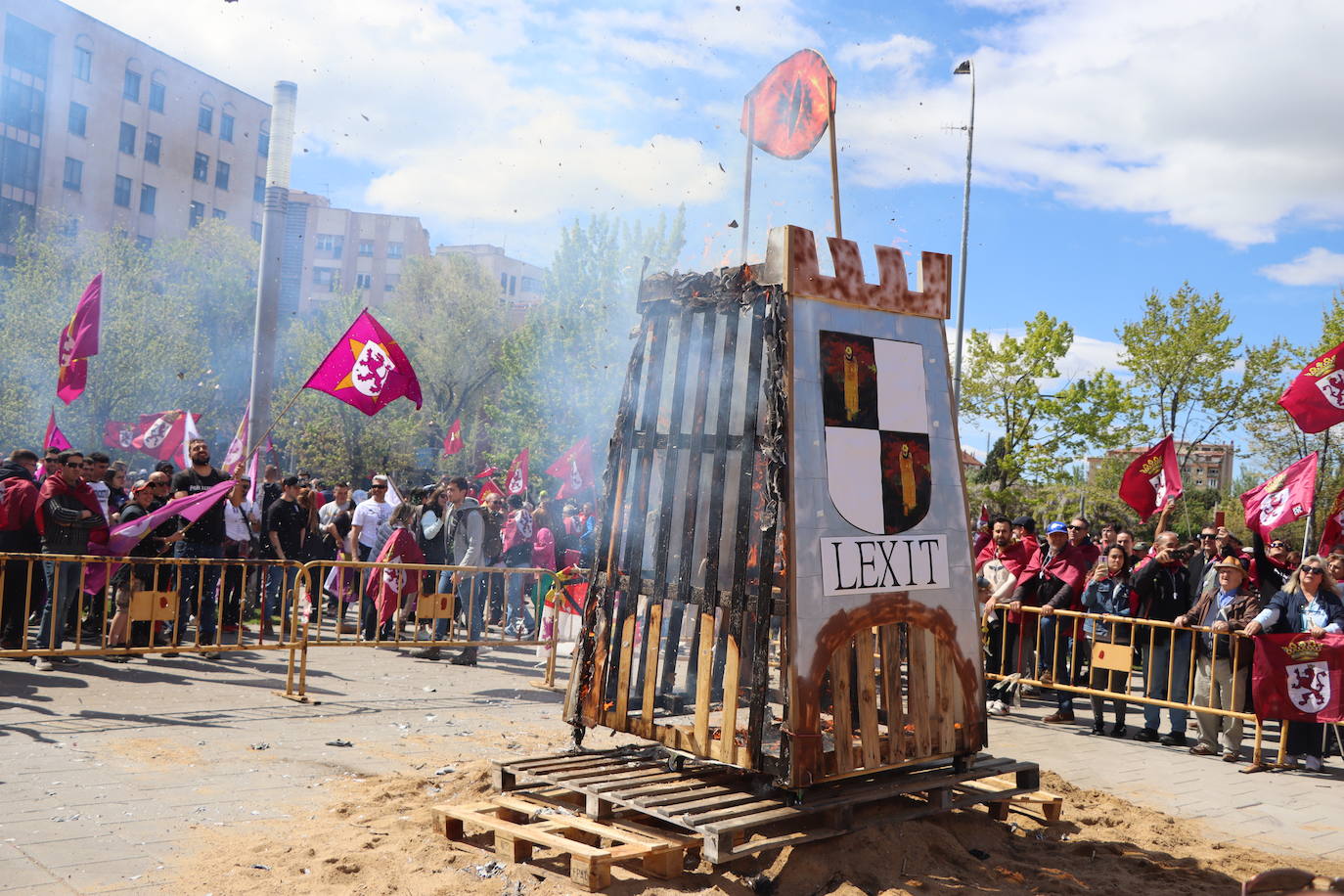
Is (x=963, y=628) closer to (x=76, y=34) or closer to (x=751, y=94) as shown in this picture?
(x=751, y=94)

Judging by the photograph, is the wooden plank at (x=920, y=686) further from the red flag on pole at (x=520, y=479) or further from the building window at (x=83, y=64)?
the building window at (x=83, y=64)

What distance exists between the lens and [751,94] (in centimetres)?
659

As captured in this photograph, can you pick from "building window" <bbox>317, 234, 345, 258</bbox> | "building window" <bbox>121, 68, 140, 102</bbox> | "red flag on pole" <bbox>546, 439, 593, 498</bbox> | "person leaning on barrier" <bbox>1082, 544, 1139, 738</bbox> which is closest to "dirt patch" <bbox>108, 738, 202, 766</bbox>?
"person leaning on barrier" <bbox>1082, 544, 1139, 738</bbox>

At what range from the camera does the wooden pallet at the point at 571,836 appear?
452 cm

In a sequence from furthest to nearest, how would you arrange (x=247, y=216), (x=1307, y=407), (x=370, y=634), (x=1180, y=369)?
1. (x=247, y=216)
2. (x=1180, y=369)
3. (x=370, y=634)
4. (x=1307, y=407)

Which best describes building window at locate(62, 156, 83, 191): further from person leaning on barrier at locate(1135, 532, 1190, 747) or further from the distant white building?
person leaning on barrier at locate(1135, 532, 1190, 747)

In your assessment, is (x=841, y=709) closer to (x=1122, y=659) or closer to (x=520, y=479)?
(x=1122, y=659)

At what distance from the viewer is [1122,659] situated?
988cm

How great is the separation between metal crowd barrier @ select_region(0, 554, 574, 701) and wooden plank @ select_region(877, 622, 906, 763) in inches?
216

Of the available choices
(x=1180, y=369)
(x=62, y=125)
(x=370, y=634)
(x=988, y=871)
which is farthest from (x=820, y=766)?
(x=62, y=125)

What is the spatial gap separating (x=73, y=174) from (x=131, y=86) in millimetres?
6039

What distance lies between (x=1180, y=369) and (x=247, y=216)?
5229 cm

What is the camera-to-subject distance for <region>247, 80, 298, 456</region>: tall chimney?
1385 cm

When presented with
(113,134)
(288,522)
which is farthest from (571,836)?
(113,134)
